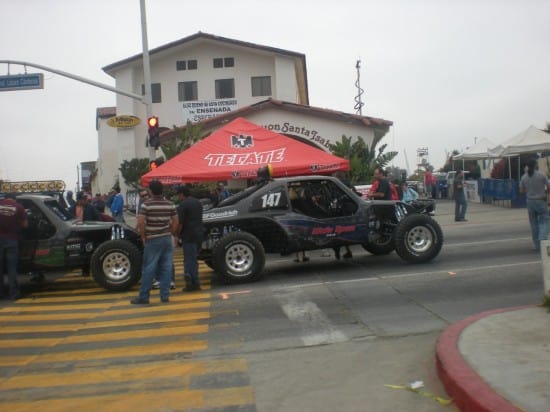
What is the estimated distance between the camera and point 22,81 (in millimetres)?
17891

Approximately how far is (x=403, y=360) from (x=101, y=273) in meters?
6.17

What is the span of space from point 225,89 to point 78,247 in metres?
31.7

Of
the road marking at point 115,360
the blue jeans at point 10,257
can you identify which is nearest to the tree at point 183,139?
the blue jeans at point 10,257

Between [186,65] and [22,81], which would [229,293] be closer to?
[22,81]

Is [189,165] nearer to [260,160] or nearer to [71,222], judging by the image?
[260,160]

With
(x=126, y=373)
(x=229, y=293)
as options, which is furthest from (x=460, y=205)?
(x=126, y=373)

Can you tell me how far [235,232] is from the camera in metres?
10.5

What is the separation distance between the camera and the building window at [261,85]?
41.2 m

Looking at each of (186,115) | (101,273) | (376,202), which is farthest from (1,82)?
(186,115)

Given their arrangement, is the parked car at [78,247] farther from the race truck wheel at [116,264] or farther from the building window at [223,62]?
the building window at [223,62]

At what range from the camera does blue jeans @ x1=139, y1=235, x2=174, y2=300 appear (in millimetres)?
9164

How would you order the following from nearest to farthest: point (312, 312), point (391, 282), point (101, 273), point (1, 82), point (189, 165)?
1. point (312, 312)
2. point (391, 282)
3. point (101, 273)
4. point (189, 165)
5. point (1, 82)

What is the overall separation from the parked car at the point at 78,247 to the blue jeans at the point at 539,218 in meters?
7.28

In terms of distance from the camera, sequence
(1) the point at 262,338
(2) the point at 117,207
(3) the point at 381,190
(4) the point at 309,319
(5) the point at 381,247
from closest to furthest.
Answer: (1) the point at 262,338 < (4) the point at 309,319 < (5) the point at 381,247 < (3) the point at 381,190 < (2) the point at 117,207
